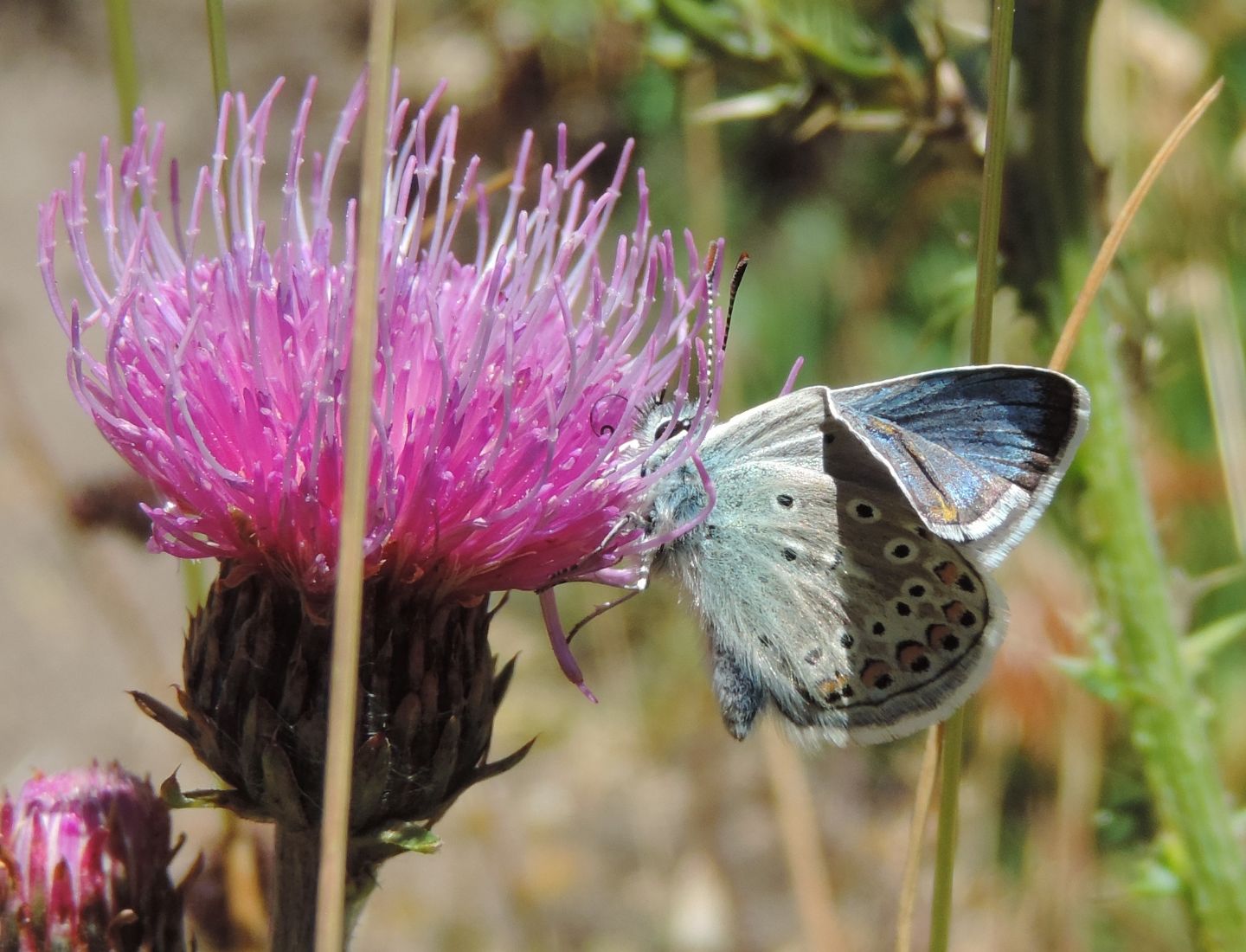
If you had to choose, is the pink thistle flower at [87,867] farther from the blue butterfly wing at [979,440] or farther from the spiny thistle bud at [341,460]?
the blue butterfly wing at [979,440]

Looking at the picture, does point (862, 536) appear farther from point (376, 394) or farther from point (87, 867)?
point (87, 867)

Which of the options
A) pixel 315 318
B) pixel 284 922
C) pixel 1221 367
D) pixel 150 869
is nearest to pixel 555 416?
pixel 315 318

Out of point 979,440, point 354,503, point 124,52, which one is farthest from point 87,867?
point 979,440

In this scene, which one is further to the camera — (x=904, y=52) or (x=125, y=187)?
(x=904, y=52)

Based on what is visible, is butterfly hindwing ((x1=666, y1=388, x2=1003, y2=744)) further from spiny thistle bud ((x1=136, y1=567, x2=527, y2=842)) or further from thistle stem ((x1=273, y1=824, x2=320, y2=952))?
thistle stem ((x1=273, y1=824, x2=320, y2=952))

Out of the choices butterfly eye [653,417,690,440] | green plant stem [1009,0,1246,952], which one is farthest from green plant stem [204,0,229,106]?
green plant stem [1009,0,1246,952]

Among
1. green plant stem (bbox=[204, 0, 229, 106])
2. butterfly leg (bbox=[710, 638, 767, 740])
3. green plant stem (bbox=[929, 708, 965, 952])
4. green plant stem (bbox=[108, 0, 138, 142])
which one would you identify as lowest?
green plant stem (bbox=[929, 708, 965, 952])

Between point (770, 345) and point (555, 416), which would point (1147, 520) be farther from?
point (770, 345)
